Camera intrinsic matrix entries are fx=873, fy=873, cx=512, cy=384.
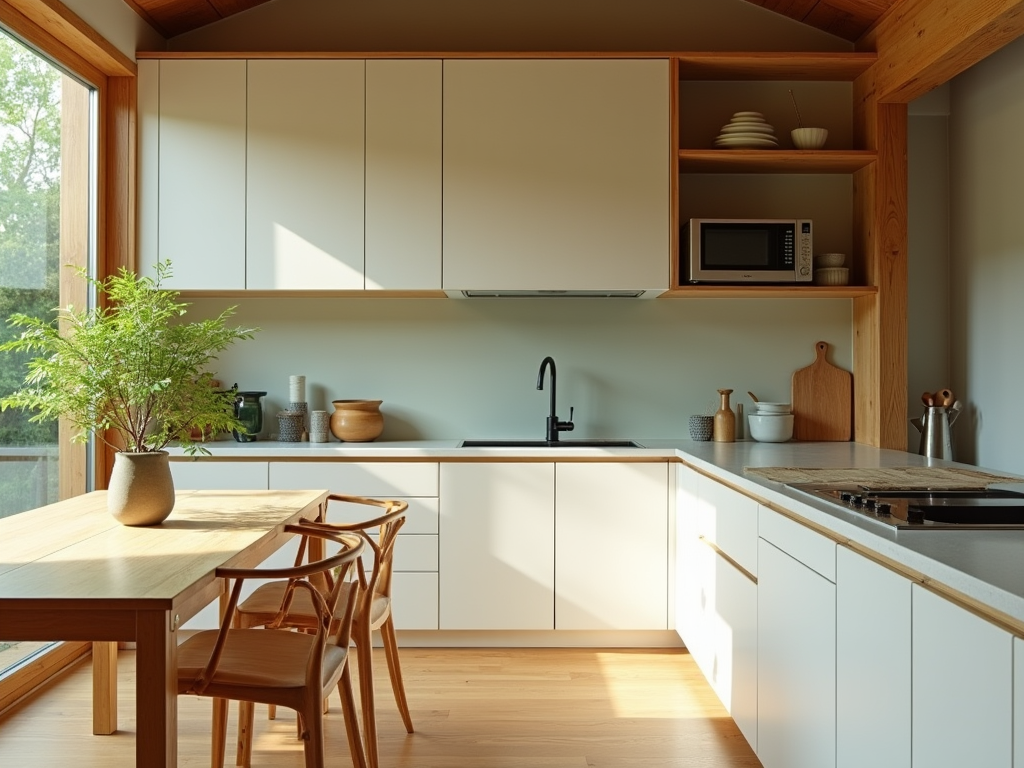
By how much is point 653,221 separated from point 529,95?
2.34ft

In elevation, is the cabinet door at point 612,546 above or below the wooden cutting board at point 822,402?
below

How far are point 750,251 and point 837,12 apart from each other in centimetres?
109

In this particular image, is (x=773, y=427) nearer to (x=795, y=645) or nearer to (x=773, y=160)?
(x=773, y=160)

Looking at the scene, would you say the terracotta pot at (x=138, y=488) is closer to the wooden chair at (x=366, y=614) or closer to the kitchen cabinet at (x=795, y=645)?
the wooden chair at (x=366, y=614)

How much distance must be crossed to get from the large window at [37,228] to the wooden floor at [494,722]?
0.34 m

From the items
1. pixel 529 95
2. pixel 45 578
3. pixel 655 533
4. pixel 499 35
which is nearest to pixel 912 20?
pixel 529 95

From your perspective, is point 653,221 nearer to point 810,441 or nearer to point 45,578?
point 810,441

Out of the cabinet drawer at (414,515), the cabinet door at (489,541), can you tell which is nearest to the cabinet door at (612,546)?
the cabinet door at (489,541)

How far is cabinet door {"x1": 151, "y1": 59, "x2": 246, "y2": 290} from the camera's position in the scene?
3.54 m

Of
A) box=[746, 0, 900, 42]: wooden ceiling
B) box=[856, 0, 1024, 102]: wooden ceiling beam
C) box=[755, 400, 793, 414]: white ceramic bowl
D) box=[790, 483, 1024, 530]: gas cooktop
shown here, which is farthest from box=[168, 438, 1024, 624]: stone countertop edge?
box=[746, 0, 900, 42]: wooden ceiling

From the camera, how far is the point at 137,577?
161 centimetres

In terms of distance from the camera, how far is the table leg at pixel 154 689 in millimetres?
1455

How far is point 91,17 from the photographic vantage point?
3193mm

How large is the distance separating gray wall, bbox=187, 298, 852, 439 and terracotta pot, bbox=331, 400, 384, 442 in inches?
7.6
